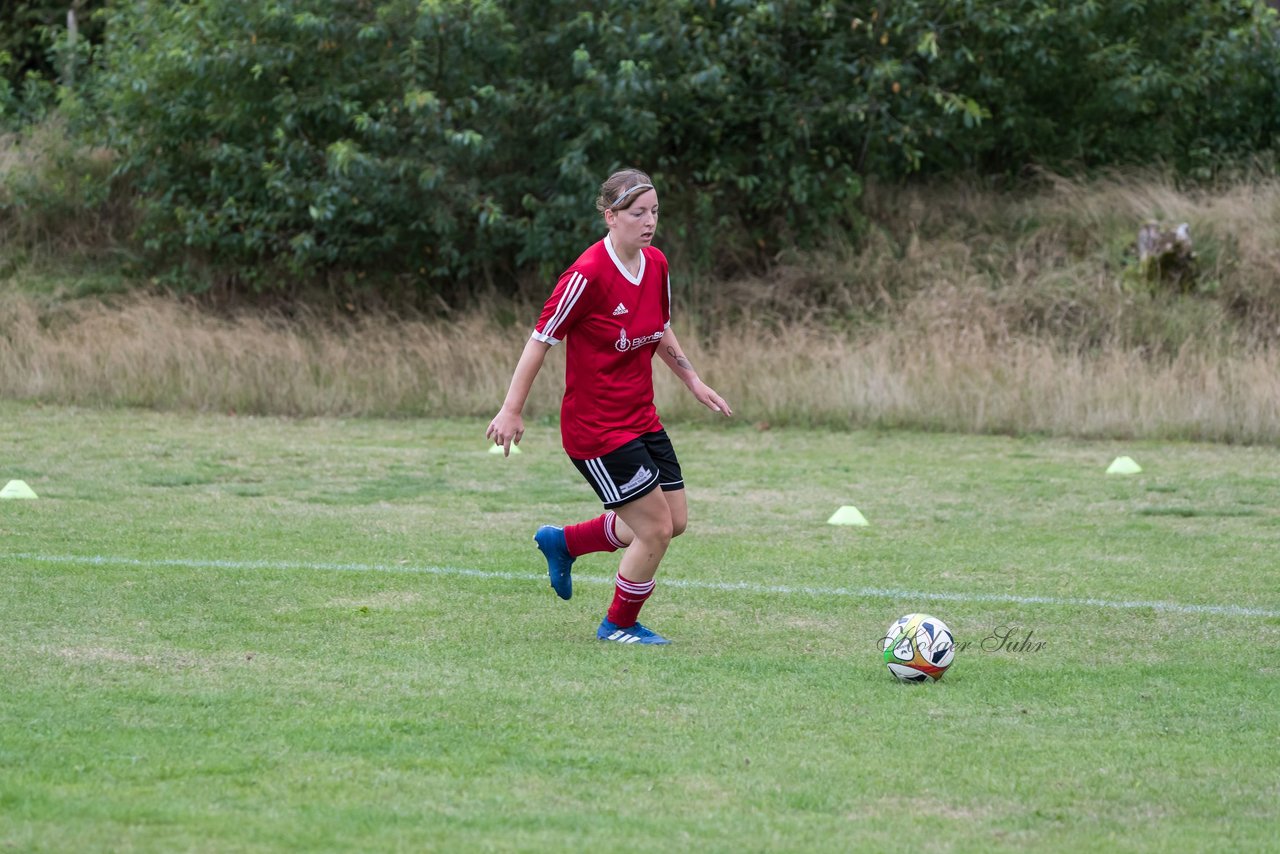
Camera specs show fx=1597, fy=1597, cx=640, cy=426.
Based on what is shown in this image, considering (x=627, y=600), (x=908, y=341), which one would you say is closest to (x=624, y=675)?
(x=627, y=600)

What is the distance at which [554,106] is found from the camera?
66.2 ft

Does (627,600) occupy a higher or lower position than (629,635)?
higher

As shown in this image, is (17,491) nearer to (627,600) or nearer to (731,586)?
(731,586)

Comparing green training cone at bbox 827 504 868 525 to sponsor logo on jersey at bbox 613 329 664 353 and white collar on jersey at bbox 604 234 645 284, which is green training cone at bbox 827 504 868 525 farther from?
white collar on jersey at bbox 604 234 645 284

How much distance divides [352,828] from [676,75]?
1721 cm

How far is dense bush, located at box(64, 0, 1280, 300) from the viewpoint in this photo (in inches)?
781

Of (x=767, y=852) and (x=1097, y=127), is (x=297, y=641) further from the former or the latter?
(x=1097, y=127)

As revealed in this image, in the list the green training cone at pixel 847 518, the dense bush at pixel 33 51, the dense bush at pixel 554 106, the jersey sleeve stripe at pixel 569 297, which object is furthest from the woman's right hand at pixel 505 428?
the dense bush at pixel 33 51

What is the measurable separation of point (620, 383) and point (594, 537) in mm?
874

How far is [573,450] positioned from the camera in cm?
639

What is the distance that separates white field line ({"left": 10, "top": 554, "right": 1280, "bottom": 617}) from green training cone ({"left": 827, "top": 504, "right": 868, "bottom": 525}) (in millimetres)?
2174

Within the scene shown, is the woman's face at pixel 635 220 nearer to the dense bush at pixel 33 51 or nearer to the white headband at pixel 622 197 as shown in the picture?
the white headband at pixel 622 197

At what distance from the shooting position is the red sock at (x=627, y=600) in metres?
6.43

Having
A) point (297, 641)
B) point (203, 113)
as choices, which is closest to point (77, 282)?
point (203, 113)
